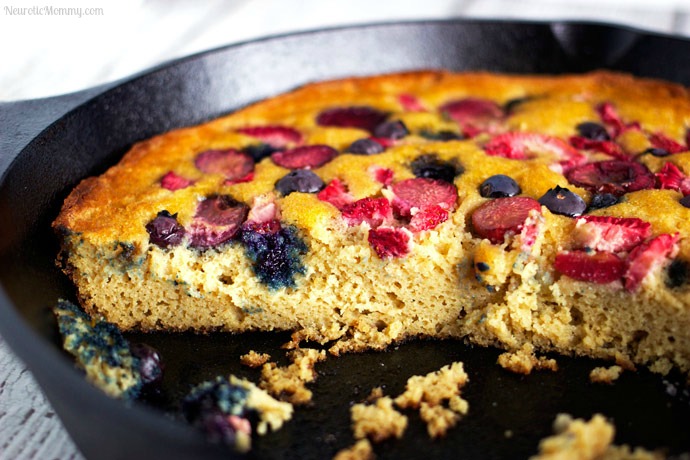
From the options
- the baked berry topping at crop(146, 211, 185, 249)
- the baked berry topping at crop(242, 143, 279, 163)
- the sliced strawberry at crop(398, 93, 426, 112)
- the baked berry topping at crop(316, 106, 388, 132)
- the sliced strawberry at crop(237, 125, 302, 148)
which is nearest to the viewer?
the baked berry topping at crop(146, 211, 185, 249)

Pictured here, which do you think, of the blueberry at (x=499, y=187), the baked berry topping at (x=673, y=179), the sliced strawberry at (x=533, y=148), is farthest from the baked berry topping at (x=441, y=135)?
the baked berry topping at (x=673, y=179)

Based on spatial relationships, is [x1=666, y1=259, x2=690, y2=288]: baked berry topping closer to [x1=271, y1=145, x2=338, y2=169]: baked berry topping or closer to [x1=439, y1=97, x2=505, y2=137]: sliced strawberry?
[x1=439, y1=97, x2=505, y2=137]: sliced strawberry

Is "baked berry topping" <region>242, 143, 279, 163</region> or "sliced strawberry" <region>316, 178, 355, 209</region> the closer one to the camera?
"sliced strawberry" <region>316, 178, 355, 209</region>

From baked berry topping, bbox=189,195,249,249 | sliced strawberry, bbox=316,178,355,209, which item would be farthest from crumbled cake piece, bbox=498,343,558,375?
baked berry topping, bbox=189,195,249,249

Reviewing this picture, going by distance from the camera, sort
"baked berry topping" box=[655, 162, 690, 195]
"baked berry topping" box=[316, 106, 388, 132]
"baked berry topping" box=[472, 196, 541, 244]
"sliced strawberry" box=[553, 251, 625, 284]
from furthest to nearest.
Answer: "baked berry topping" box=[316, 106, 388, 132] → "baked berry topping" box=[655, 162, 690, 195] → "baked berry topping" box=[472, 196, 541, 244] → "sliced strawberry" box=[553, 251, 625, 284]

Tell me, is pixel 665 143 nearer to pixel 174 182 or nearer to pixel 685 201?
pixel 685 201

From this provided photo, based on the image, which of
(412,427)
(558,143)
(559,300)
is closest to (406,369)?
(412,427)

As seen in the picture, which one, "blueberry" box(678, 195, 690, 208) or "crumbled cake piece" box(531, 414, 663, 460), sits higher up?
"blueberry" box(678, 195, 690, 208)

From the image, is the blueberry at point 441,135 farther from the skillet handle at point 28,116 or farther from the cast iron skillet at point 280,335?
the skillet handle at point 28,116
